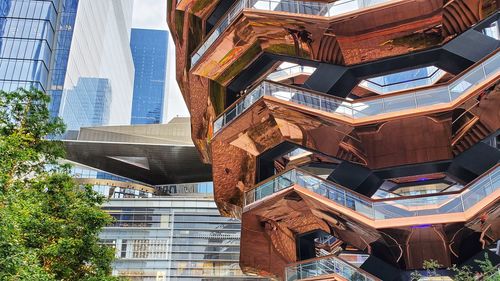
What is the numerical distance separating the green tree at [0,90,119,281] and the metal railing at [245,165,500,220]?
23.9 feet

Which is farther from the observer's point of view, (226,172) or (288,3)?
(226,172)

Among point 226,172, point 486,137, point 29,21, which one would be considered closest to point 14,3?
point 29,21

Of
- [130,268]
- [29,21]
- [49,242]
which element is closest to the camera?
[49,242]

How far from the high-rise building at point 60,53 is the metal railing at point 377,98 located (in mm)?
47999

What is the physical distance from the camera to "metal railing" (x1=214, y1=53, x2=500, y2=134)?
16.1 m

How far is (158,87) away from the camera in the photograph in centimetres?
19362

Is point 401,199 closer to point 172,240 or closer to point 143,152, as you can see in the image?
point 172,240

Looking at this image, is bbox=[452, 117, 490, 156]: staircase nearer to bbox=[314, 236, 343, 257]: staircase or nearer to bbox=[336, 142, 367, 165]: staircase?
bbox=[336, 142, 367, 165]: staircase

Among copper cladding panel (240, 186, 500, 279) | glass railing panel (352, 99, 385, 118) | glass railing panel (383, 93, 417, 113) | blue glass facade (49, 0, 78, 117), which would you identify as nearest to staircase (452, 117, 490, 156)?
glass railing panel (383, 93, 417, 113)

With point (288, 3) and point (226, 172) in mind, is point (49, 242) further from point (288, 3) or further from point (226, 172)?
point (288, 3)

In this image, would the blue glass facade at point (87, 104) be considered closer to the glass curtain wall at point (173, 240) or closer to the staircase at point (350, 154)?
the glass curtain wall at point (173, 240)

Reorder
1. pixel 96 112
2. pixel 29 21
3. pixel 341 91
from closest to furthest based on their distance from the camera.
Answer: pixel 341 91 → pixel 29 21 → pixel 96 112

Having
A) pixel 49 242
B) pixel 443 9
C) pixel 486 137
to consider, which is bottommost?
pixel 49 242

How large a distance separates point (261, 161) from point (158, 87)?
178 metres
